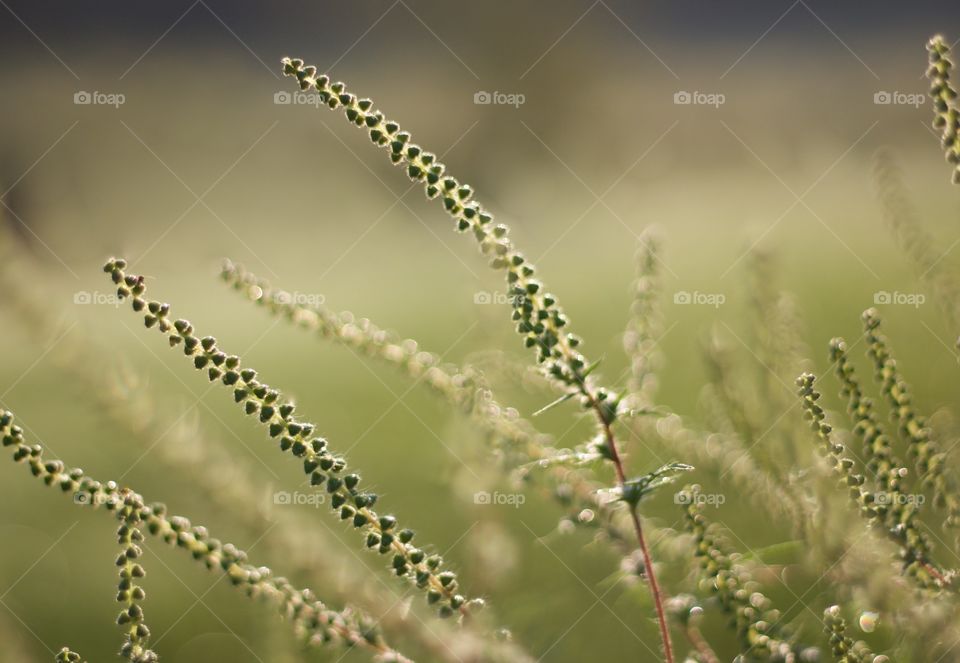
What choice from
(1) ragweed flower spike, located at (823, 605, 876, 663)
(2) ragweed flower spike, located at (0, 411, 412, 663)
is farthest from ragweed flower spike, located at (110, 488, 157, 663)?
(1) ragweed flower spike, located at (823, 605, 876, 663)

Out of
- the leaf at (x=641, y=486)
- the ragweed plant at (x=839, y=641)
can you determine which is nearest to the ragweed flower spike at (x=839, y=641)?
the ragweed plant at (x=839, y=641)

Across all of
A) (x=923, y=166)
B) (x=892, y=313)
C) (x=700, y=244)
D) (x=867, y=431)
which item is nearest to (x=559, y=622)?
(x=867, y=431)

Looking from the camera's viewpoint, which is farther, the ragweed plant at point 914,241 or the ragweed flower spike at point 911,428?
the ragweed plant at point 914,241

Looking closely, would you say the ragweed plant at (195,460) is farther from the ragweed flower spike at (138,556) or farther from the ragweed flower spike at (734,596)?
the ragweed flower spike at (734,596)

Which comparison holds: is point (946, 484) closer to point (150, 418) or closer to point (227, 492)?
point (227, 492)

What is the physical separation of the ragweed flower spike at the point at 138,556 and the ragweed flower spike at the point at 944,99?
37.1 inches

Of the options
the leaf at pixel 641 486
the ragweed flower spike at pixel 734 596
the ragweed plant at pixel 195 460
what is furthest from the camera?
the ragweed plant at pixel 195 460

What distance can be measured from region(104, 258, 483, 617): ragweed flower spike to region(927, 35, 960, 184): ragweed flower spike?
2.62 ft

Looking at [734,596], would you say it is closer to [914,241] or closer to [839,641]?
[839,641]

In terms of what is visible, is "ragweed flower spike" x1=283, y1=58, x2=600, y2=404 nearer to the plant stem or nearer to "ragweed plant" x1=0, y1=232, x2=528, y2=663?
the plant stem

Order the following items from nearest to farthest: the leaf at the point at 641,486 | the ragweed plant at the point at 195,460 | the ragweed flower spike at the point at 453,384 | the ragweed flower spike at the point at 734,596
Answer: the leaf at the point at 641,486, the ragweed flower spike at the point at 734,596, the ragweed flower spike at the point at 453,384, the ragweed plant at the point at 195,460

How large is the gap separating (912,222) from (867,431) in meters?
0.75

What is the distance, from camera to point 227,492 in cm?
168

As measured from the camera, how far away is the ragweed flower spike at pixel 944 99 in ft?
3.69
